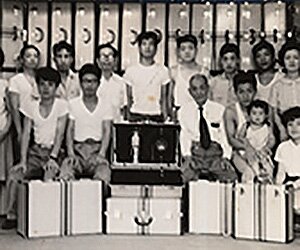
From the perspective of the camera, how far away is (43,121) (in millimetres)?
6891

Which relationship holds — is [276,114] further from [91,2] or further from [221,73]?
[91,2]

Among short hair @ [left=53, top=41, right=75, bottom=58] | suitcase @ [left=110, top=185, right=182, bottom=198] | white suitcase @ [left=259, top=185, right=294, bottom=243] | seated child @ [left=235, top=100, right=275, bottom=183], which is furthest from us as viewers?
short hair @ [left=53, top=41, right=75, bottom=58]

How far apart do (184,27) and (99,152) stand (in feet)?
4.35

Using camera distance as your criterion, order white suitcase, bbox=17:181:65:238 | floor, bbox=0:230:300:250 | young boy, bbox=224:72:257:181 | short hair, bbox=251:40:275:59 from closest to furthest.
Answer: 1. floor, bbox=0:230:300:250
2. white suitcase, bbox=17:181:65:238
3. young boy, bbox=224:72:257:181
4. short hair, bbox=251:40:275:59

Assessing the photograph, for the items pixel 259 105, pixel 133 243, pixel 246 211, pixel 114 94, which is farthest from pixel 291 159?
pixel 114 94

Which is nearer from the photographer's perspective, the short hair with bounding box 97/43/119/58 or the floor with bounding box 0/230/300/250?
the floor with bounding box 0/230/300/250

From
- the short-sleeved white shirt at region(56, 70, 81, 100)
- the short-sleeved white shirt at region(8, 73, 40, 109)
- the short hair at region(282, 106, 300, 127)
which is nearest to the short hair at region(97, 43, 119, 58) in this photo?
the short-sleeved white shirt at region(56, 70, 81, 100)

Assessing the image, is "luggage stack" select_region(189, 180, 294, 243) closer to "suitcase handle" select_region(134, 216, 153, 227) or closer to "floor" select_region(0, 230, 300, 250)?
"floor" select_region(0, 230, 300, 250)

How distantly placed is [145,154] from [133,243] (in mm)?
805

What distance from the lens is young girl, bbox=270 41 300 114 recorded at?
22.5 feet

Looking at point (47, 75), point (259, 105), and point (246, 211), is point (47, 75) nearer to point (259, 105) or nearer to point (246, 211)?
point (259, 105)

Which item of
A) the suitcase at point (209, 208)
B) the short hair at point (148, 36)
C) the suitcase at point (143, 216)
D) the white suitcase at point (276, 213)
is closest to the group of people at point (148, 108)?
the short hair at point (148, 36)

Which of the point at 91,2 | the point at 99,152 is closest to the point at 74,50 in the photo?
the point at 91,2

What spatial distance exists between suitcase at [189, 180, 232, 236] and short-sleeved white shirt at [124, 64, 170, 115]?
78cm
